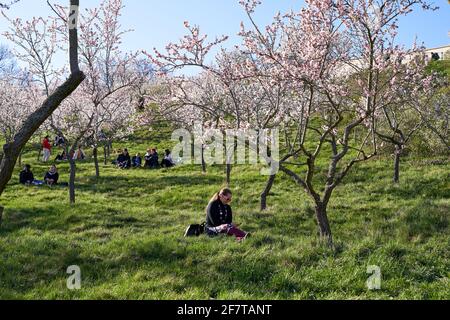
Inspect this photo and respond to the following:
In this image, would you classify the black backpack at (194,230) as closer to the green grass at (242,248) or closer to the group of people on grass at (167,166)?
the group of people on grass at (167,166)

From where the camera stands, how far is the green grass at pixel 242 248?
17.5 feet

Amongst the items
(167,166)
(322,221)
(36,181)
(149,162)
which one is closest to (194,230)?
(322,221)

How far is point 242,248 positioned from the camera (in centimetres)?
700

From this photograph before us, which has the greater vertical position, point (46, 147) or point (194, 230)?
point (46, 147)

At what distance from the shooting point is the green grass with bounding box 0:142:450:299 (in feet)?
17.5

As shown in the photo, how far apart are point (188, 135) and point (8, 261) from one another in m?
22.7

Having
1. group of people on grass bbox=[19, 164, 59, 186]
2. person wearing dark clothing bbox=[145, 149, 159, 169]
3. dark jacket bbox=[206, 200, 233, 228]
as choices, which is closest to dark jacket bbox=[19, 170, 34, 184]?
group of people on grass bbox=[19, 164, 59, 186]

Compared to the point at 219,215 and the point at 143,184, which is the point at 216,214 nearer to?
the point at 219,215

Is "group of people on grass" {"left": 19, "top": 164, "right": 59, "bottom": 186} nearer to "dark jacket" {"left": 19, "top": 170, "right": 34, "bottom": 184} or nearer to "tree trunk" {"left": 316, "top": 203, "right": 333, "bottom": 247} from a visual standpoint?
"dark jacket" {"left": 19, "top": 170, "right": 34, "bottom": 184}

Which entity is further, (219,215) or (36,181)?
(36,181)

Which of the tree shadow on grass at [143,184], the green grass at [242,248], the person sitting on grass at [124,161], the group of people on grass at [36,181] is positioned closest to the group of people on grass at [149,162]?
the person sitting on grass at [124,161]

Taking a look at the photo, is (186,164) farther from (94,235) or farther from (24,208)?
(94,235)

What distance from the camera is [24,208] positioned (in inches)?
503
